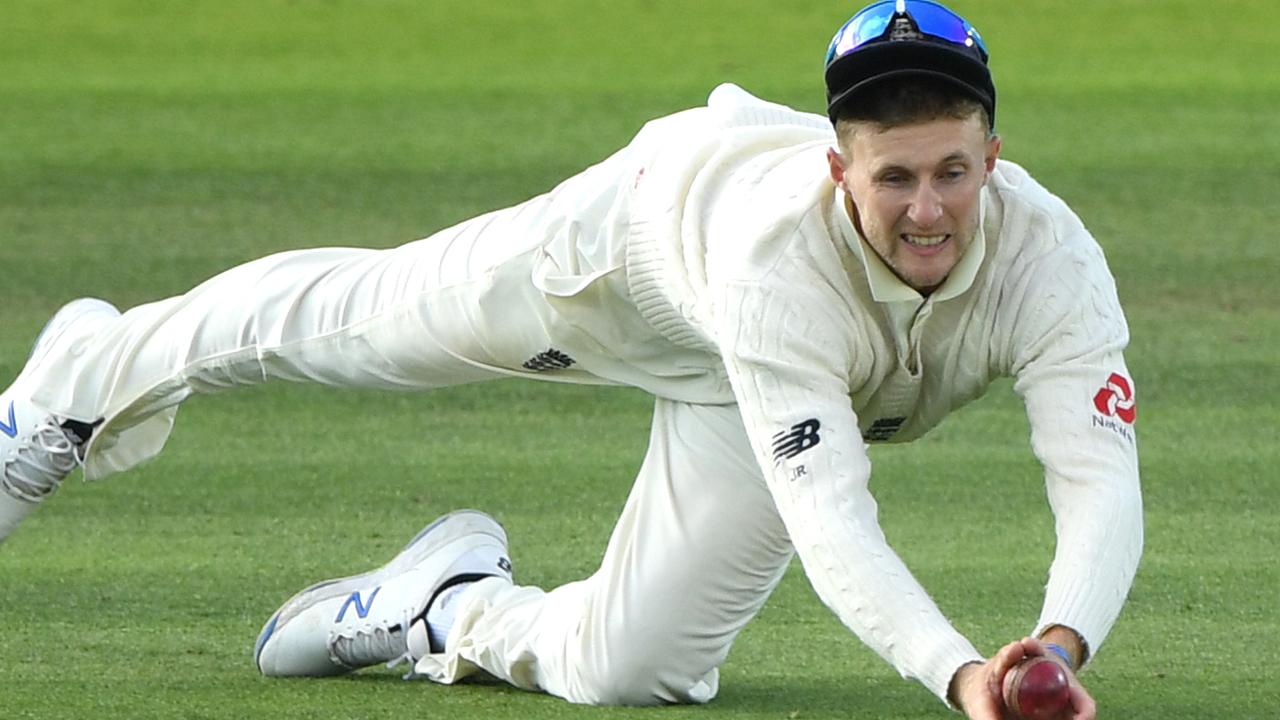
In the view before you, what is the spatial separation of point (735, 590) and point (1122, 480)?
0.81 meters

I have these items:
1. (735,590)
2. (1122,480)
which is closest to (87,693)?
(735,590)

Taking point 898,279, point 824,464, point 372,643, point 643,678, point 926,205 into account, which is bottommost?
point 372,643

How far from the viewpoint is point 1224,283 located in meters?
6.96

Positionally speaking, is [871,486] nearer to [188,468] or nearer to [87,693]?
[188,468]

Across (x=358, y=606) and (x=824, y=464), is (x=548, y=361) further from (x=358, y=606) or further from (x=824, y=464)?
(x=824, y=464)

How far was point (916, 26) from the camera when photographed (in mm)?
2951

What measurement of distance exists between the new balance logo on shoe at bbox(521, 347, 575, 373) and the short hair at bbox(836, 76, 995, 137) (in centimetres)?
89

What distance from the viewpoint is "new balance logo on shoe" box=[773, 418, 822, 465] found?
9.58ft

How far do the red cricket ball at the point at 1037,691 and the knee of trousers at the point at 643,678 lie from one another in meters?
1.05

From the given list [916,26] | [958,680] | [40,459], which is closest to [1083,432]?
[958,680]

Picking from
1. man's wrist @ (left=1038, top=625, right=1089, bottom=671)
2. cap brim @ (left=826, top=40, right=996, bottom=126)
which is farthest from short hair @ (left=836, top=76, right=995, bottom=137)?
man's wrist @ (left=1038, top=625, right=1089, bottom=671)

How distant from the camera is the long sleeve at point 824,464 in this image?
2.81 meters

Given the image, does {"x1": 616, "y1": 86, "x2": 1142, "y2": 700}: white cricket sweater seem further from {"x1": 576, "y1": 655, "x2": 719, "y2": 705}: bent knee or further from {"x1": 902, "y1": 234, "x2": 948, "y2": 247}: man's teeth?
{"x1": 576, "y1": 655, "x2": 719, "y2": 705}: bent knee

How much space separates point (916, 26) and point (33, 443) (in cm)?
166
